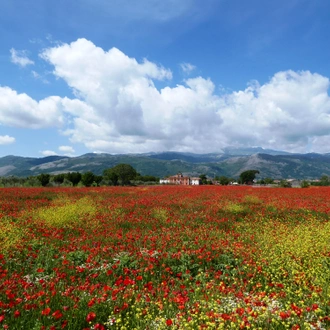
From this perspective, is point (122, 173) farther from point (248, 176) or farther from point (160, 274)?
point (160, 274)

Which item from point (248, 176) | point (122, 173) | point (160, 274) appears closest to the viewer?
point (160, 274)

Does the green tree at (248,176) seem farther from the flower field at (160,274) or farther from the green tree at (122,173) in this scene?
the flower field at (160,274)

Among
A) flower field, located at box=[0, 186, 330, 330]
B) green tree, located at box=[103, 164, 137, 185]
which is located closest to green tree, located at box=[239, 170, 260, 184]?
green tree, located at box=[103, 164, 137, 185]

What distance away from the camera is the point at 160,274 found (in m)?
6.54

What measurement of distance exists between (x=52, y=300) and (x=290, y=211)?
15.1 metres

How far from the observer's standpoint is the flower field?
168 inches

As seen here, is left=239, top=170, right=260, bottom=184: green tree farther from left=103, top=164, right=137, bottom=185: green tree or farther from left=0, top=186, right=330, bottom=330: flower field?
left=0, top=186, right=330, bottom=330: flower field

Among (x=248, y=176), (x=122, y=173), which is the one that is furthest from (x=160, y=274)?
(x=248, y=176)

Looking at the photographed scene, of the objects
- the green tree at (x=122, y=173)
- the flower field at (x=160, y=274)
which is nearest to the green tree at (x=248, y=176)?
the green tree at (x=122, y=173)

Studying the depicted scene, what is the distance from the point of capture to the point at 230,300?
4891mm

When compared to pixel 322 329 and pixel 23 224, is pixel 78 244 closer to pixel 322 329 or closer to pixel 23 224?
pixel 23 224

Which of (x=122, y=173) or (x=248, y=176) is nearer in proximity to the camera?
(x=122, y=173)

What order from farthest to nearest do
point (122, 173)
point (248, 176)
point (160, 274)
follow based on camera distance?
point (248, 176) < point (122, 173) < point (160, 274)

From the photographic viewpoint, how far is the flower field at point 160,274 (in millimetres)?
4258
